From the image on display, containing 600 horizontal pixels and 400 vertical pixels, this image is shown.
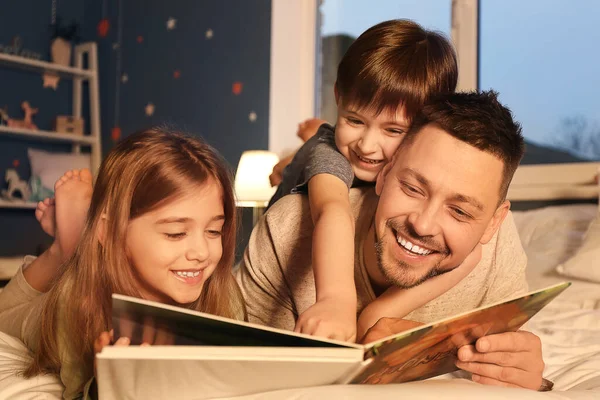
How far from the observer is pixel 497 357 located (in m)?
1.00

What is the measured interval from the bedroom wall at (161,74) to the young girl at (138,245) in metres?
2.63

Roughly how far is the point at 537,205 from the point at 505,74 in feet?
2.10

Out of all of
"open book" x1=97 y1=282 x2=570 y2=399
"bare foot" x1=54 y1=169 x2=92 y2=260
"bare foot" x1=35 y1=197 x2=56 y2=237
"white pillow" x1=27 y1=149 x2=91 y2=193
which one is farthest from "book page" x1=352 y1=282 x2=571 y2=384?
"white pillow" x1=27 y1=149 x2=91 y2=193

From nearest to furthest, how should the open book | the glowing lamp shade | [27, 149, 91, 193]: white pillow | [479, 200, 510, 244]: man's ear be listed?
the open book
[479, 200, 510, 244]: man's ear
the glowing lamp shade
[27, 149, 91, 193]: white pillow

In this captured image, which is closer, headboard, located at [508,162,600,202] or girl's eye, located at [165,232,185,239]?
girl's eye, located at [165,232,185,239]

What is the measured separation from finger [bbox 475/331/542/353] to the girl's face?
50 cm

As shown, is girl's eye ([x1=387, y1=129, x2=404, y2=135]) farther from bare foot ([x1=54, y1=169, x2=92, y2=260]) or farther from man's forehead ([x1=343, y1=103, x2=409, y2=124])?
bare foot ([x1=54, y1=169, x2=92, y2=260])

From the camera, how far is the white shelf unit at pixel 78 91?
4.49 m

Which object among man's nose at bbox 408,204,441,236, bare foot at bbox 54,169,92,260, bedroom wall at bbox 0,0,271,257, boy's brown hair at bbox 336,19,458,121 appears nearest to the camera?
man's nose at bbox 408,204,441,236

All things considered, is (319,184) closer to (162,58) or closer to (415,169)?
(415,169)

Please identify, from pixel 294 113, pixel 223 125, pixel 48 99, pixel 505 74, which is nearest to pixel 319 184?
pixel 505 74

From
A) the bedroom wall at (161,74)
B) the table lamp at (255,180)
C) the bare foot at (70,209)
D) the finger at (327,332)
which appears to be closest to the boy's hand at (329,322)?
the finger at (327,332)

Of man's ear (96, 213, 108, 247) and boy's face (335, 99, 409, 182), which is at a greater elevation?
boy's face (335, 99, 409, 182)

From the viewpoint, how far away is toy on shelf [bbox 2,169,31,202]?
4.38 metres
